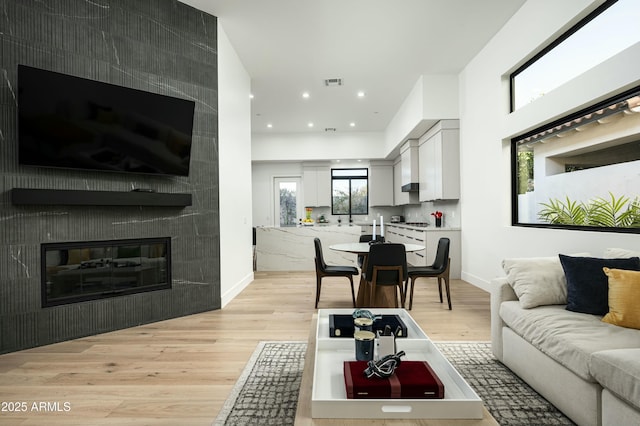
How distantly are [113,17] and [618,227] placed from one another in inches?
183

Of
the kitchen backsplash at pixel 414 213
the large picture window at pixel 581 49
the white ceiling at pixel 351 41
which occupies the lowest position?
the kitchen backsplash at pixel 414 213

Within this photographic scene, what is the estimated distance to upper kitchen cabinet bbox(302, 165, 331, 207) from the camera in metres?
9.41

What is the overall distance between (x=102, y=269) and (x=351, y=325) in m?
2.55

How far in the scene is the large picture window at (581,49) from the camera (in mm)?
2660

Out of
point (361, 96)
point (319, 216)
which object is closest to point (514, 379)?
point (361, 96)

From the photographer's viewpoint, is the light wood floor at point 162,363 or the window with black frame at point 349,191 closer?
the light wood floor at point 162,363

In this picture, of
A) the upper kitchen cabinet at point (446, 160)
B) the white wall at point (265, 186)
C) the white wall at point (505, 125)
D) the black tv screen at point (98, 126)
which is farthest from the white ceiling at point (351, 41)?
the white wall at point (265, 186)

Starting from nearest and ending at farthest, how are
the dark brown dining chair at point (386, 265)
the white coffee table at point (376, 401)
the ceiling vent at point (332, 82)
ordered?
the white coffee table at point (376, 401), the dark brown dining chair at point (386, 265), the ceiling vent at point (332, 82)

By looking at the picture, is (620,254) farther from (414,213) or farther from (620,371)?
(414,213)

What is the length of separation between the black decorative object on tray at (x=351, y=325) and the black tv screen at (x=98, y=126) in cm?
241

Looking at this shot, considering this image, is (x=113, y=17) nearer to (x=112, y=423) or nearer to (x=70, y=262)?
(x=70, y=262)

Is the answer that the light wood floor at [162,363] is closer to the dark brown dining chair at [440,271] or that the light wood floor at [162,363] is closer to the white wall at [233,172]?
the dark brown dining chair at [440,271]

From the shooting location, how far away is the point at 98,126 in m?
3.17

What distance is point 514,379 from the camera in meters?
2.21
